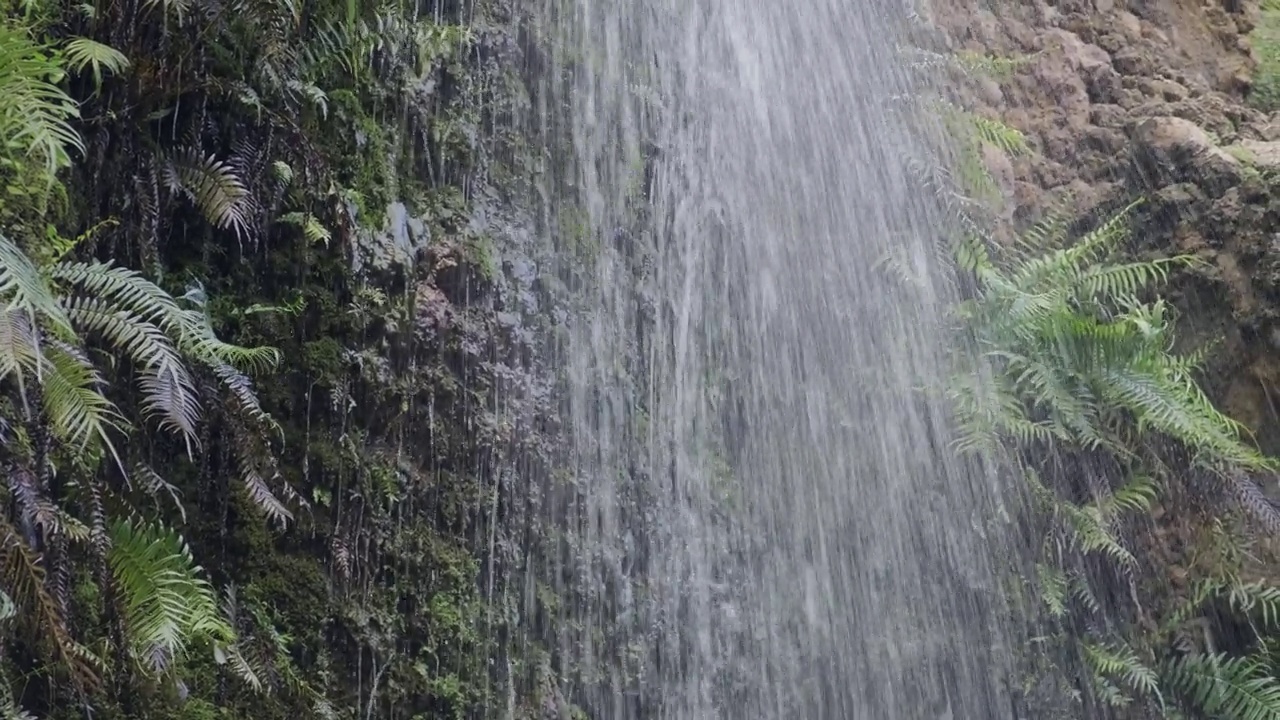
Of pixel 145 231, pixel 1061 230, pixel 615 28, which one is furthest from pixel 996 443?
pixel 145 231

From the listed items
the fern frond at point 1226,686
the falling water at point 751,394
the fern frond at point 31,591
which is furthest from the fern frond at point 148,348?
the fern frond at point 1226,686

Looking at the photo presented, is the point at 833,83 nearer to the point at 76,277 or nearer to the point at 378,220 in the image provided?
the point at 378,220

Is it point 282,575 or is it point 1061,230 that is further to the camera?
point 1061,230

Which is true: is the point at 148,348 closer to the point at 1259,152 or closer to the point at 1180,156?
the point at 1180,156

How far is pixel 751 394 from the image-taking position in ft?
15.7

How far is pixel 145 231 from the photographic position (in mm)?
3033

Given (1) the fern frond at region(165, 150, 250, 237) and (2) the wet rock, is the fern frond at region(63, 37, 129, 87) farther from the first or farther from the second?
(2) the wet rock

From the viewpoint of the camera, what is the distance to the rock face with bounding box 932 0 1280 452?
536cm

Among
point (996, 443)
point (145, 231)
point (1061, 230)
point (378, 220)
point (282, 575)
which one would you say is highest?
point (145, 231)

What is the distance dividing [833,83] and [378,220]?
2.76 meters

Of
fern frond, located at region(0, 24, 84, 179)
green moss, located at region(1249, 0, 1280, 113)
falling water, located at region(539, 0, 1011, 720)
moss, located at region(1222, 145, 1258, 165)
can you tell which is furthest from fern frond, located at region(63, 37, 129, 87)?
green moss, located at region(1249, 0, 1280, 113)

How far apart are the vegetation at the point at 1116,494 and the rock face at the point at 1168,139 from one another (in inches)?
14.6

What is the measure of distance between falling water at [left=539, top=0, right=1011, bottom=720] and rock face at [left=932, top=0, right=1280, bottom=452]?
98 cm

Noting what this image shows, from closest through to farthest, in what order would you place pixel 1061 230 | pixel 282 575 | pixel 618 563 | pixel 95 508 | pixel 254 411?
pixel 95 508
pixel 254 411
pixel 282 575
pixel 618 563
pixel 1061 230
